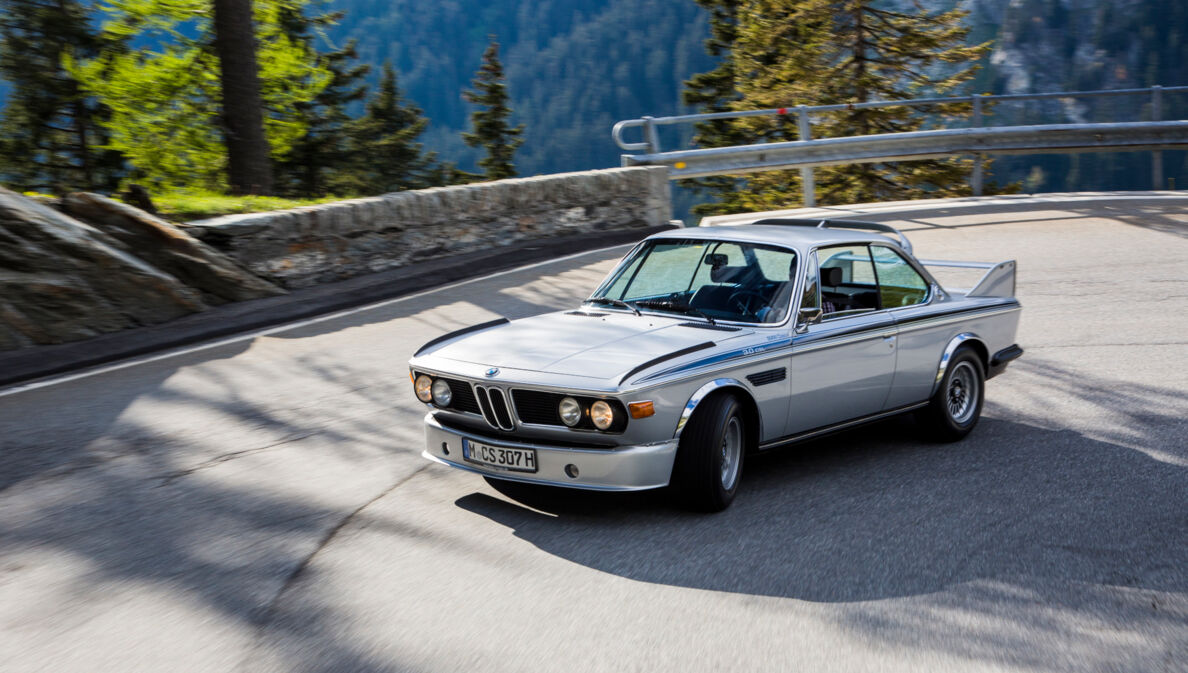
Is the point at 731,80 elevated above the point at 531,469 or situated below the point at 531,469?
above

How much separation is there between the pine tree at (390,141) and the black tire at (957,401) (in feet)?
151

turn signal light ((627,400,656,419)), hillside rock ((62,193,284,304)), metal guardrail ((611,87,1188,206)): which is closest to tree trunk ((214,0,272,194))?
hillside rock ((62,193,284,304))

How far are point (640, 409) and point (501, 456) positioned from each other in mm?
748

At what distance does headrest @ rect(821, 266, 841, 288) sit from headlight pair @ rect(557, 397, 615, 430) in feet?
6.57

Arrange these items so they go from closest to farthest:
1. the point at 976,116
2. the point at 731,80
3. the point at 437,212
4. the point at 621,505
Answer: the point at 621,505
the point at 437,212
the point at 976,116
the point at 731,80

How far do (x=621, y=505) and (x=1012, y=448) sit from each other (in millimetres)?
2594

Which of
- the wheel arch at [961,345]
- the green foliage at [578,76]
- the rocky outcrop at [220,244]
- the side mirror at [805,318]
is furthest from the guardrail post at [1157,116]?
the green foliage at [578,76]

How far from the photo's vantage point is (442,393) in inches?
214

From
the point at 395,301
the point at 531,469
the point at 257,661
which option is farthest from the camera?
the point at 395,301

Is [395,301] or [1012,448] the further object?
[395,301]

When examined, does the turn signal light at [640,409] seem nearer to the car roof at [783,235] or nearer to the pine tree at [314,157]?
the car roof at [783,235]

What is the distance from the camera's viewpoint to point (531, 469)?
16.6 ft

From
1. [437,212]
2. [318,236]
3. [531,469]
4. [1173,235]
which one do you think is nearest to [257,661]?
[531,469]

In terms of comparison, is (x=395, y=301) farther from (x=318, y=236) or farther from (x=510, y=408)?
(x=510, y=408)
